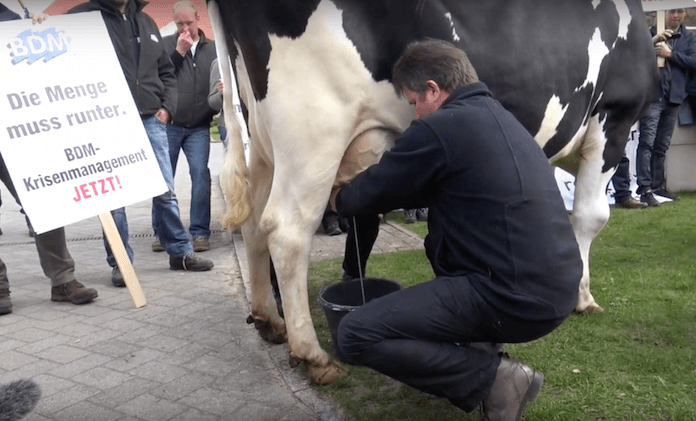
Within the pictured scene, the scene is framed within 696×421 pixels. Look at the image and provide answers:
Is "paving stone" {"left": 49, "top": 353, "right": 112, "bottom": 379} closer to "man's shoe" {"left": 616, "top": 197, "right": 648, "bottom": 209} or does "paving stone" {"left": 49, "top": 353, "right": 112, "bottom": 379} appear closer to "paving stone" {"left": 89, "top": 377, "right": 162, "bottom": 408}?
"paving stone" {"left": 89, "top": 377, "right": 162, "bottom": 408}

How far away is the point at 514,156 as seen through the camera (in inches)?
81.6

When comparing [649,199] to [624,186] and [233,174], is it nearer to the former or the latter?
[624,186]

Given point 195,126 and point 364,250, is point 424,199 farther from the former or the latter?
point 195,126

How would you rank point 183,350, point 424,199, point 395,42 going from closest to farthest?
1. point 424,199
2. point 395,42
3. point 183,350

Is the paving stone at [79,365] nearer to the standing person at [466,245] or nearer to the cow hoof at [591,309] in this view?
the standing person at [466,245]

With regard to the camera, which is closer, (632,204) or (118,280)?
(118,280)

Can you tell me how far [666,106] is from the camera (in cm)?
743

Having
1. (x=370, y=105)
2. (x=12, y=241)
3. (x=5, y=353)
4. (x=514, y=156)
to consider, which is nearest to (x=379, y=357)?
(x=514, y=156)

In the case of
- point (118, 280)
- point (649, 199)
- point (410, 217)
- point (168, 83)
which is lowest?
point (649, 199)

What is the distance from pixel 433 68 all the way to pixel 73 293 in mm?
3358

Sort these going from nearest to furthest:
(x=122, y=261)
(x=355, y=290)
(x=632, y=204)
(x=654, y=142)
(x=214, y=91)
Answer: (x=355, y=290)
(x=122, y=261)
(x=214, y=91)
(x=632, y=204)
(x=654, y=142)

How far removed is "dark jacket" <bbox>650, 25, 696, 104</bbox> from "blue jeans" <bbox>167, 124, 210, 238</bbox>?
5447mm

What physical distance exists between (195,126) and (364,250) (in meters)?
2.73

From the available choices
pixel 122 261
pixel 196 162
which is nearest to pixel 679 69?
pixel 196 162
